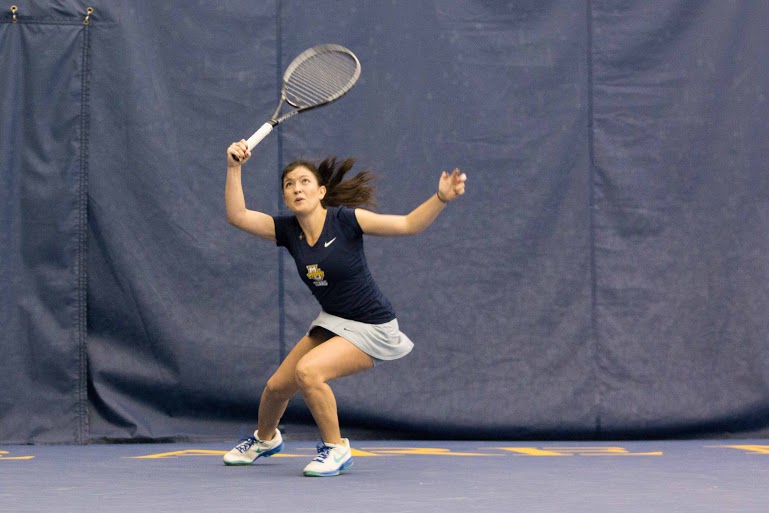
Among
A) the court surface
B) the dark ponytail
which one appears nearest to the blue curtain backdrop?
the court surface

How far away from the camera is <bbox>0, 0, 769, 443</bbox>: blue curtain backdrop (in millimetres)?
5988

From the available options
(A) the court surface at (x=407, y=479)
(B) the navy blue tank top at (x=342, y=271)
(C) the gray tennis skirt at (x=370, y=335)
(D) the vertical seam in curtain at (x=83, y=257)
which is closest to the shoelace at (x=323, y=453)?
(A) the court surface at (x=407, y=479)

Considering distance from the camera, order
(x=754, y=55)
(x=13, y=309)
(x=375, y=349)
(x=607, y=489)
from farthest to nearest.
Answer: (x=754, y=55), (x=13, y=309), (x=375, y=349), (x=607, y=489)

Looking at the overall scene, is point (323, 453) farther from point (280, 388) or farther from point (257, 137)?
point (257, 137)

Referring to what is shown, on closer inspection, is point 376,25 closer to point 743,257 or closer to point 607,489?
point 743,257

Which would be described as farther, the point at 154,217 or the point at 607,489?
the point at 154,217

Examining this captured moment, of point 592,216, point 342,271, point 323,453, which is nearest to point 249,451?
point 323,453

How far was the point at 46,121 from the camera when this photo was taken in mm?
5988

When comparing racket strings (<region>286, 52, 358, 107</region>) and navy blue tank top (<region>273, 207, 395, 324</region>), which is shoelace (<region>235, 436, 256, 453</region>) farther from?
racket strings (<region>286, 52, 358, 107</region>)

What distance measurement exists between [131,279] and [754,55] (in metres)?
3.54

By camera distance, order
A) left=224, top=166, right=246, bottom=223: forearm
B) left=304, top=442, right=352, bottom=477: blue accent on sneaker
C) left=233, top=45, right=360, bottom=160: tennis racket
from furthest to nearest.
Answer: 1. left=233, top=45, right=360, bottom=160: tennis racket
2. left=224, top=166, right=246, bottom=223: forearm
3. left=304, top=442, right=352, bottom=477: blue accent on sneaker

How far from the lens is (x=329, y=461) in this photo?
4.31 metres

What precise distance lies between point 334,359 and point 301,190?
2.21 ft

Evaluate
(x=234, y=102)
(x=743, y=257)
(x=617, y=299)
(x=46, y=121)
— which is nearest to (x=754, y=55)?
(x=743, y=257)
